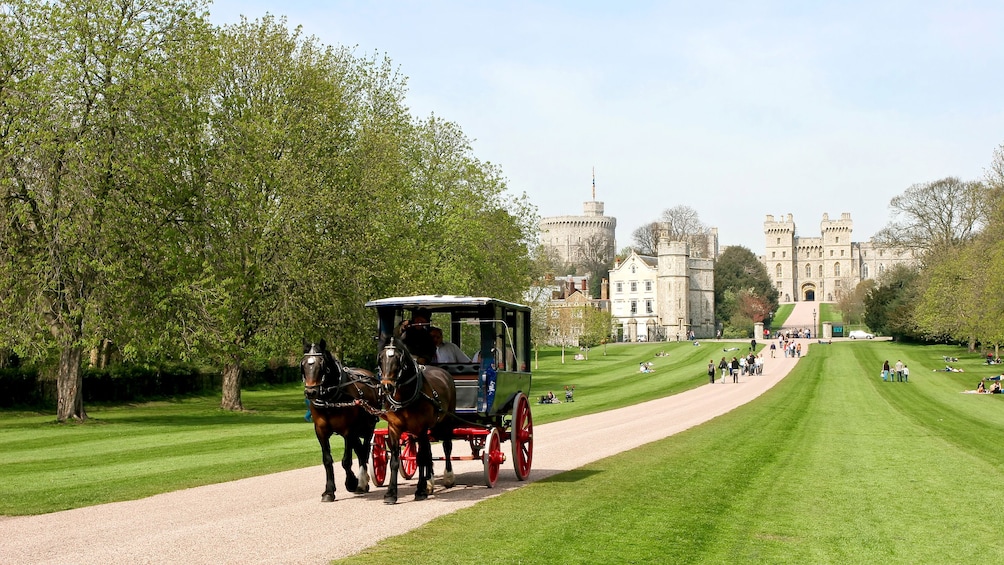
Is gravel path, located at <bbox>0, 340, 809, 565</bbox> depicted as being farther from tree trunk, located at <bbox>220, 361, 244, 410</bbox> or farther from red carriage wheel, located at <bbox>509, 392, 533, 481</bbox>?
tree trunk, located at <bbox>220, 361, 244, 410</bbox>

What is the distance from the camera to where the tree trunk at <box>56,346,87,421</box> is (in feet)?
110

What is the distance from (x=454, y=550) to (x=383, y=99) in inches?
1782

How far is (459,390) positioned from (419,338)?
111 cm

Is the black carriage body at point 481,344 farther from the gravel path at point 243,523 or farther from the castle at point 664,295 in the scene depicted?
the castle at point 664,295

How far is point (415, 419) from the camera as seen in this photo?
14406 millimetres

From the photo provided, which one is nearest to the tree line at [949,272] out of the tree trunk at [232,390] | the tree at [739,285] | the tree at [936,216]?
the tree at [936,216]

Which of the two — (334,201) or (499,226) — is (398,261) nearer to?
(334,201)

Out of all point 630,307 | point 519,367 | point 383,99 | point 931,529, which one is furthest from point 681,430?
point 630,307

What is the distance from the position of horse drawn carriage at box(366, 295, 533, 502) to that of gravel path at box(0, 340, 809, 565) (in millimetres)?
539

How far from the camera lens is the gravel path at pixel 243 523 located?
10953 millimetres

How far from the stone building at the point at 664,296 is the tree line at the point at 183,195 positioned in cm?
10014

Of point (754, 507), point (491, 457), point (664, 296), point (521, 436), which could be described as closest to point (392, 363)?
point (491, 457)

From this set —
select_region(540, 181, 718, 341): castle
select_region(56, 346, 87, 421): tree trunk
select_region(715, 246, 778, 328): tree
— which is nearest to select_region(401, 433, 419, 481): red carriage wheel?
select_region(56, 346, 87, 421): tree trunk

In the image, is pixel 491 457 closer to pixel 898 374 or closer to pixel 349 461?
pixel 349 461
